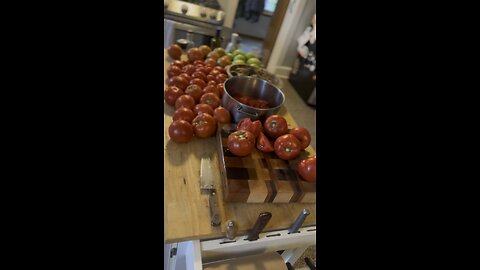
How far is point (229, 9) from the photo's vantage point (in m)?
2.98

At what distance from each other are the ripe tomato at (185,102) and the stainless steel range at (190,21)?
1452 mm

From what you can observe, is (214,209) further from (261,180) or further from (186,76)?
(186,76)

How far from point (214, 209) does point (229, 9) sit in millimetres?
2814

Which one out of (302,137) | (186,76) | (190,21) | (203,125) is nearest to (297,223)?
(302,137)

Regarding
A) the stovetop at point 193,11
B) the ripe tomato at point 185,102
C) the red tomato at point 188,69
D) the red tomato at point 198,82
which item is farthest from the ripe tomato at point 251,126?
the stovetop at point 193,11

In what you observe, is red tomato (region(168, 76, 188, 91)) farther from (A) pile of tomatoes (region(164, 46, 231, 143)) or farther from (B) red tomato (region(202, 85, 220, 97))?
(B) red tomato (region(202, 85, 220, 97))

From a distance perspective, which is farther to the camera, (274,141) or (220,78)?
(220,78)
